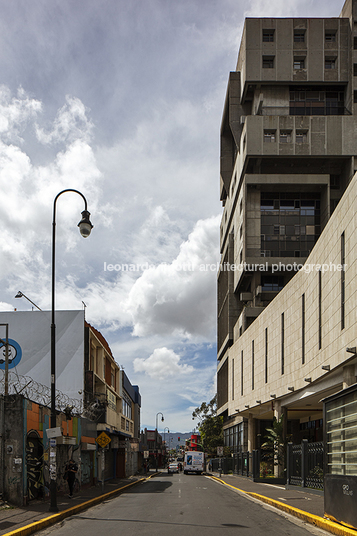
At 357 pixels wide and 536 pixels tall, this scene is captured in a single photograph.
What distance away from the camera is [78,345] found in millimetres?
38594

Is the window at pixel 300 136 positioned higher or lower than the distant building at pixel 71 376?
higher

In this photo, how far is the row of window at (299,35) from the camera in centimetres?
5950

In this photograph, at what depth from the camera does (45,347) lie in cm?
3925

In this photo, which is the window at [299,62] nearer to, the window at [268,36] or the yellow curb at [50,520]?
the window at [268,36]

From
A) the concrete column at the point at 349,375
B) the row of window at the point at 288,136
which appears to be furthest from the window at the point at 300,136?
the concrete column at the point at 349,375

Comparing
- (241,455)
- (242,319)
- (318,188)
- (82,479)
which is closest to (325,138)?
(318,188)

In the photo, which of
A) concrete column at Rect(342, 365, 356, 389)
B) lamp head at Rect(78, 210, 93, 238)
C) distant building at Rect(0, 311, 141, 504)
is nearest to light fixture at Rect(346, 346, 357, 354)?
concrete column at Rect(342, 365, 356, 389)

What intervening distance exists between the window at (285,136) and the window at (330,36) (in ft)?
38.9

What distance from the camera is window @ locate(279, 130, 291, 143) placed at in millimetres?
57188

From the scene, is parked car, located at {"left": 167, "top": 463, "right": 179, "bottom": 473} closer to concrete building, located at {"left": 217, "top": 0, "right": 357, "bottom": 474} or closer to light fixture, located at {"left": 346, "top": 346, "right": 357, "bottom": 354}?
concrete building, located at {"left": 217, "top": 0, "right": 357, "bottom": 474}

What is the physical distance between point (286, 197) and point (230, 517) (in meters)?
48.6

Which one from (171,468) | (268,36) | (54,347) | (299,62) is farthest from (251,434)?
(268,36)

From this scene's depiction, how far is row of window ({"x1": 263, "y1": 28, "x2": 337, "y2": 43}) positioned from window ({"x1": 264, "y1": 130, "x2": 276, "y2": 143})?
1075cm

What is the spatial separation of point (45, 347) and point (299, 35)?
44.0 m
